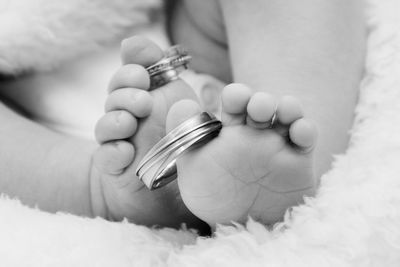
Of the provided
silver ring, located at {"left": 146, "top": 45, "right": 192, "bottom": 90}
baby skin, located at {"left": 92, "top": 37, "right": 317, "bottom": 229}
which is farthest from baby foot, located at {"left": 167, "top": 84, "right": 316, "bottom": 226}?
silver ring, located at {"left": 146, "top": 45, "right": 192, "bottom": 90}

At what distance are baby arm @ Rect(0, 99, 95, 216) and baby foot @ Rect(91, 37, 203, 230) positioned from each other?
33 mm

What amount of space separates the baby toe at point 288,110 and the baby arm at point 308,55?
0.14m

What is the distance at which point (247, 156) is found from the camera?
0.46 m

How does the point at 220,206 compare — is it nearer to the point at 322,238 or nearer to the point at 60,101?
the point at 322,238

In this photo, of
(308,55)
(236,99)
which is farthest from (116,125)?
(308,55)

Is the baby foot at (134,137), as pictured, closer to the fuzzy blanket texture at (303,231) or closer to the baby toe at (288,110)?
the fuzzy blanket texture at (303,231)

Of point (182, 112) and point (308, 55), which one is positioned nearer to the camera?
point (182, 112)

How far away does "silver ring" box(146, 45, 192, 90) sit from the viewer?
0.58 metres

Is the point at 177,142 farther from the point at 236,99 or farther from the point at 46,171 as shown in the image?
the point at 46,171

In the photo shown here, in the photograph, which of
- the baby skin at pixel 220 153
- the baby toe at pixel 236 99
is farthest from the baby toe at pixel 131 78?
the baby toe at pixel 236 99

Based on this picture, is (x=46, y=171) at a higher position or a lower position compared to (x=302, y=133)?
lower

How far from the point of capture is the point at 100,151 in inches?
20.8

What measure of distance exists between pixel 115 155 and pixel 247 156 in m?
0.13

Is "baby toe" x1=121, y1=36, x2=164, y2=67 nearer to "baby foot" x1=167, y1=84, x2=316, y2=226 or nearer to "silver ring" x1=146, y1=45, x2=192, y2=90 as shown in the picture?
"silver ring" x1=146, y1=45, x2=192, y2=90
